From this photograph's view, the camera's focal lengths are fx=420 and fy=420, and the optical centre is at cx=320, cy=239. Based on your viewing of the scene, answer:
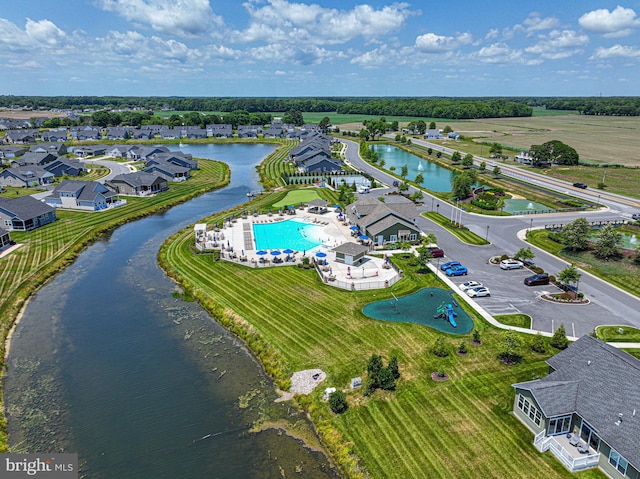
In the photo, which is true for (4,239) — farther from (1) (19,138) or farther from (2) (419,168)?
(1) (19,138)

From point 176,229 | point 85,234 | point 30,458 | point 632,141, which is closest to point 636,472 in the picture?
point 30,458

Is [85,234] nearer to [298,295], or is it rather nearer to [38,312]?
[38,312]

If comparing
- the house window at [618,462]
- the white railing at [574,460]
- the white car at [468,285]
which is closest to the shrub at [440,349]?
the white railing at [574,460]

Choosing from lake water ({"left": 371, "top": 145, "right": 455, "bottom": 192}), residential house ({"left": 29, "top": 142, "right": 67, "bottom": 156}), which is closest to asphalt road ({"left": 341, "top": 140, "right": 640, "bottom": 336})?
lake water ({"left": 371, "top": 145, "right": 455, "bottom": 192})

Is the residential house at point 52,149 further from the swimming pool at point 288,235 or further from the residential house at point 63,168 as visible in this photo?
the swimming pool at point 288,235

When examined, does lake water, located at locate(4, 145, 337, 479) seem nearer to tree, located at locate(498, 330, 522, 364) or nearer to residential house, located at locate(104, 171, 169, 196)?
tree, located at locate(498, 330, 522, 364)

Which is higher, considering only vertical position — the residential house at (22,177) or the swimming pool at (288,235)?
the residential house at (22,177)

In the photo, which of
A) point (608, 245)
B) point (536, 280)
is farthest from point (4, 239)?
point (608, 245)
